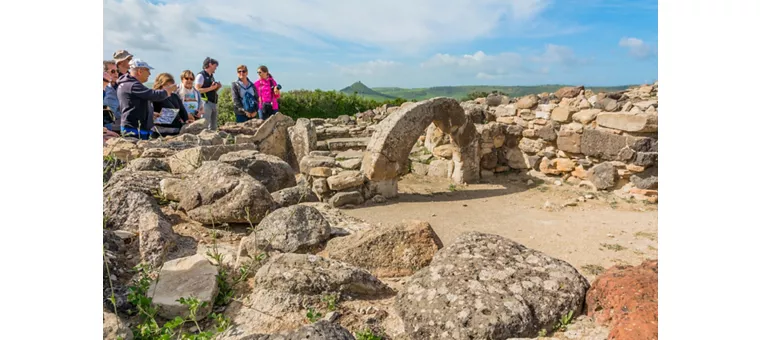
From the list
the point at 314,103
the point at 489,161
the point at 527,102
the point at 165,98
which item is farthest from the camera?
the point at 314,103

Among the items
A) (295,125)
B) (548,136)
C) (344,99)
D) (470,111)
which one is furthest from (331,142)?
(344,99)

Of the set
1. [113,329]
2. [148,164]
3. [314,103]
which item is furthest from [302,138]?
[314,103]

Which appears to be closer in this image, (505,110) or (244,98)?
(244,98)

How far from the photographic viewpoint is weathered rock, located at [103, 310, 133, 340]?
226 cm

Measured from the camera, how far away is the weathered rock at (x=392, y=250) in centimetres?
347

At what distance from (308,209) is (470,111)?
6597 millimetres

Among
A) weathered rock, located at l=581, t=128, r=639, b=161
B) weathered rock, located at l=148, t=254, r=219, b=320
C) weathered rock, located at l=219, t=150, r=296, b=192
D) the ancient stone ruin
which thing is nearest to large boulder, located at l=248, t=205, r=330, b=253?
the ancient stone ruin

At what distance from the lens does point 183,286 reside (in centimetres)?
286

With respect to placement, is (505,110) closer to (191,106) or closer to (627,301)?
(191,106)

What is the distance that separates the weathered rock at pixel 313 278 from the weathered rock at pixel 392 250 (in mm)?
429

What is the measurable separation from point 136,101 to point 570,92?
25.6 ft

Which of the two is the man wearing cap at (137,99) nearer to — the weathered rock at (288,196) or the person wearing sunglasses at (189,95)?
the person wearing sunglasses at (189,95)

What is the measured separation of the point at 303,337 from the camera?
1970 millimetres

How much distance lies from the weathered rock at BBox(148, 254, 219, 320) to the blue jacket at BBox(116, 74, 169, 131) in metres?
3.50
